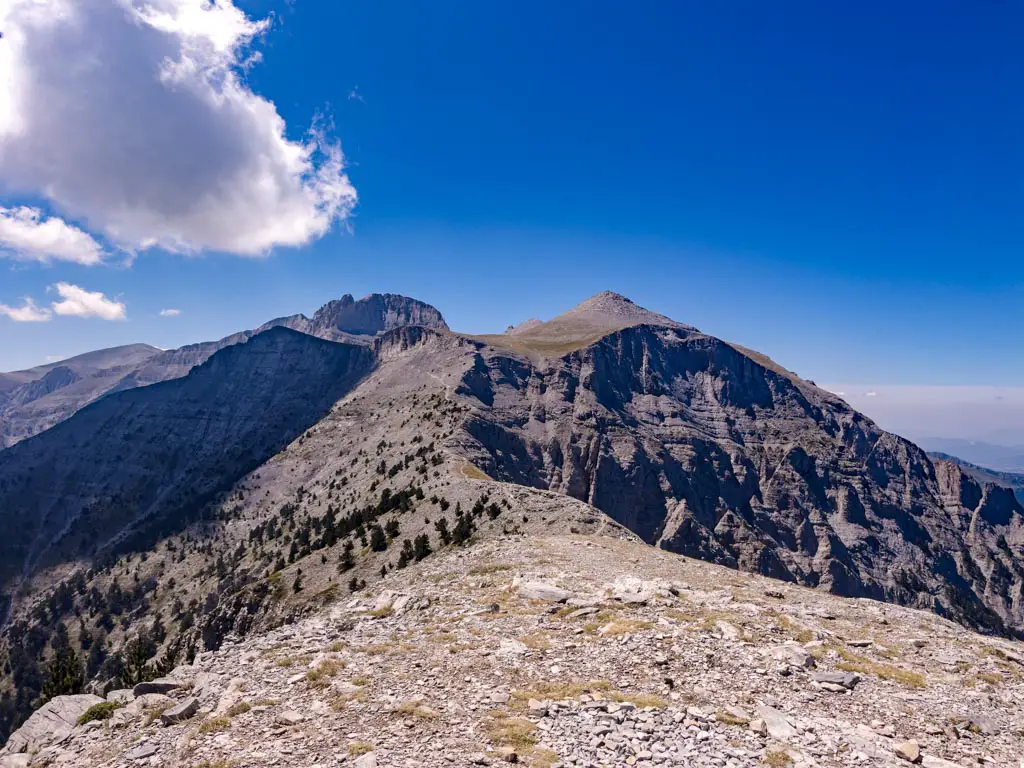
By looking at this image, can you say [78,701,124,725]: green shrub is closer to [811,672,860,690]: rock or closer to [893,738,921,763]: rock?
[811,672,860,690]: rock

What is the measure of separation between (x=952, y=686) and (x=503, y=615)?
55.4 ft

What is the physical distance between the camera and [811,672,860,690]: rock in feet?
→ 55.6

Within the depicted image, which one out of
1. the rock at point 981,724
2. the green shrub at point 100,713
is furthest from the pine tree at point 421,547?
the rock at point 981,724

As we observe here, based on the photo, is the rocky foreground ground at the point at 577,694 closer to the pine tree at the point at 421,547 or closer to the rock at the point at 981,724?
the rock at the point at 981,724

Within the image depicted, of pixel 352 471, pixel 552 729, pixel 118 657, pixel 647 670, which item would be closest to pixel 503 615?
pixel 647 670

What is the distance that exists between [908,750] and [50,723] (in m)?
30.1

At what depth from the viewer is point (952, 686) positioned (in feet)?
57.7

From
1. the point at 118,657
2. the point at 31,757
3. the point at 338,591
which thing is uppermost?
the point at 31,757

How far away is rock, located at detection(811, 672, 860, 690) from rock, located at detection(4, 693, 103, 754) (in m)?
26.1

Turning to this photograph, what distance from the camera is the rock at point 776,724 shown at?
1407 centimetres

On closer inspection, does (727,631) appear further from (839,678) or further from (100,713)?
(100,713)

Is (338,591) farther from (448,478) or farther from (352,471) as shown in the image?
(352,471)

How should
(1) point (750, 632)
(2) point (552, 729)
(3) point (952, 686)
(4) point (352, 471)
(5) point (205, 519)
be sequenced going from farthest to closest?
(5) point (205, 519) → (4) point (352, 471) → (1) point (750, 632) → (3) point (952, 686) → (2) point (552, 729)

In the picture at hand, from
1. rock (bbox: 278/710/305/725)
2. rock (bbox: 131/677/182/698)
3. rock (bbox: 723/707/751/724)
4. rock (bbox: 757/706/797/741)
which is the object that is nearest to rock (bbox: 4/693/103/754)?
rock (bbox: 131/677/182/698)
